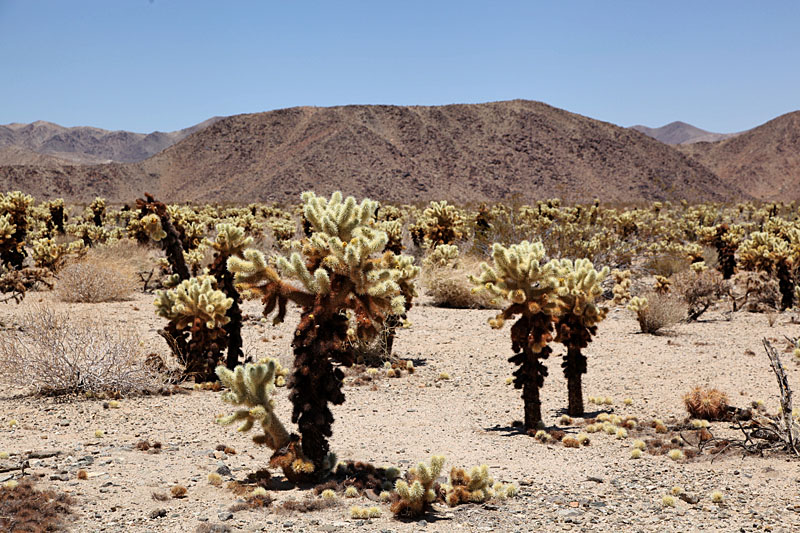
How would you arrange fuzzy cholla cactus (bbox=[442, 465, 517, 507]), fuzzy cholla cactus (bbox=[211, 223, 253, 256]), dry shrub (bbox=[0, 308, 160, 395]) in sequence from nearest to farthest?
fuzzy cholla cactus (bbox=[442, 465, 517, 507]) < dry shrub (bbox=[0, 308, 160, 395]) < fuzzy cholla cactus (bbox=[211, 223, 253, 256])

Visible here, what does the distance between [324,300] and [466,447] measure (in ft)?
7.45

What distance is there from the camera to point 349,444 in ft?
22.7

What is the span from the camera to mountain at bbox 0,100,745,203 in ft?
255

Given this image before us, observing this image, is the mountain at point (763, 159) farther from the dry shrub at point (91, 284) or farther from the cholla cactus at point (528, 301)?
the cholla cactus at point (528, 301)

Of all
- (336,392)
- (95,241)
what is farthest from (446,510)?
(95,241)

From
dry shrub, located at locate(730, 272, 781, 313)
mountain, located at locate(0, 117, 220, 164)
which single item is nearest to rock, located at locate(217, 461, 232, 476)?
dry shrub, located at locate(730, 272, 781, 313)

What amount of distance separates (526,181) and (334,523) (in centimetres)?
7744

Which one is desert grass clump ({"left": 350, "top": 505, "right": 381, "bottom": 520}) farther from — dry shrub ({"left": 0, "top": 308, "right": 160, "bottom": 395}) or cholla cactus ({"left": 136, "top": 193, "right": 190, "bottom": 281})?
cholla cactus ({"left": 136, "top": 193, "right": 190, "bottom": 281})

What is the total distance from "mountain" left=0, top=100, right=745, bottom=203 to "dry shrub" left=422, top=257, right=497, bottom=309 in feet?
188

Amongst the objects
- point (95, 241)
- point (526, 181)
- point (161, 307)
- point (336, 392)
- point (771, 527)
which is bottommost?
point (771, 527)

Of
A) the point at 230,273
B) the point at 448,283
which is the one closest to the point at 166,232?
the point at 230,273

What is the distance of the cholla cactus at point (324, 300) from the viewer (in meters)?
5.56

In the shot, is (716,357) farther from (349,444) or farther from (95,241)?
(95,241)

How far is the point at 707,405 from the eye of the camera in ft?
24.2
